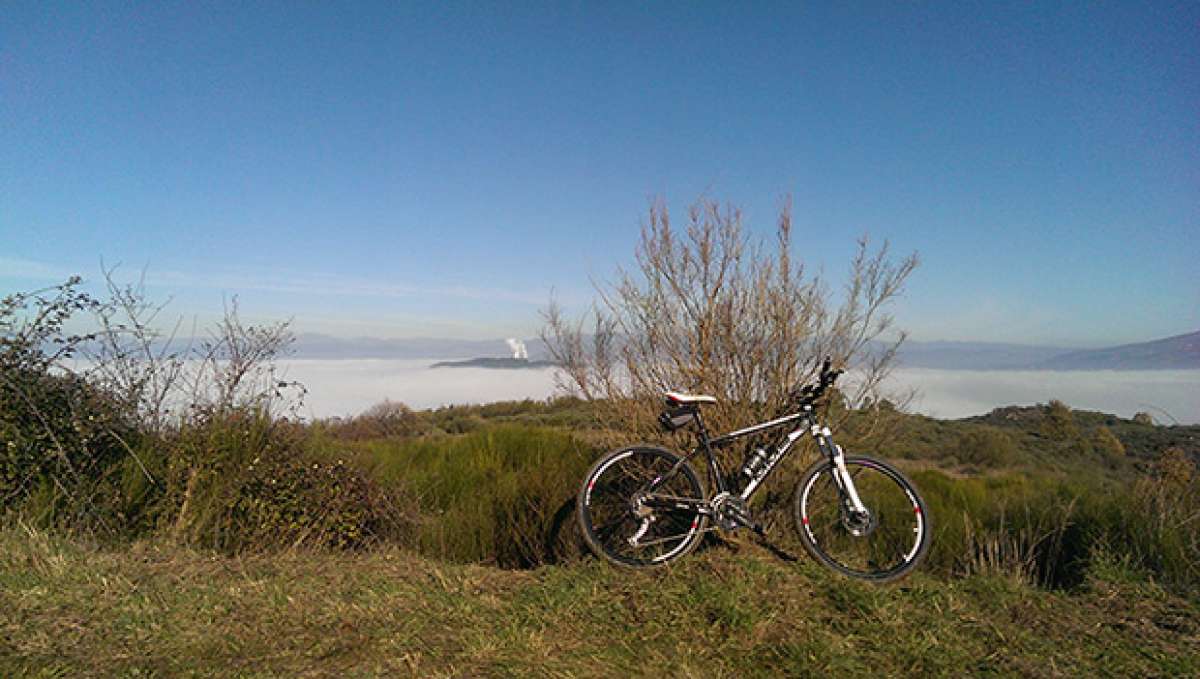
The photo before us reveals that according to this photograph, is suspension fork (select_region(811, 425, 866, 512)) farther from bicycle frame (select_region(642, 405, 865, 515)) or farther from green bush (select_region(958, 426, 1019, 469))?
green bush (select_region(958, 426, 1019, 469))

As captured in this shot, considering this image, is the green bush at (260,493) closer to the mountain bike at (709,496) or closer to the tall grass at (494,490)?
the tall grass at (494,490)

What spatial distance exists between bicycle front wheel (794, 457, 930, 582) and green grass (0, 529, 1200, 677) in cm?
20

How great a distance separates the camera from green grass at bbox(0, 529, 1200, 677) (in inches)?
128

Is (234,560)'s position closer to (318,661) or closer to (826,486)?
(318,661)

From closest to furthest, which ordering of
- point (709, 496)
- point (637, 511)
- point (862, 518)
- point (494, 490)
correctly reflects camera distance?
1. point (862, 518)
2. point (637, 511)
3. point (709, 496)
4. point (494, 490)

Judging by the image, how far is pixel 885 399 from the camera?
667cm

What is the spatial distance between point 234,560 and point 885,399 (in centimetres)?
551

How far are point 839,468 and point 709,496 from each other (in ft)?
2.96

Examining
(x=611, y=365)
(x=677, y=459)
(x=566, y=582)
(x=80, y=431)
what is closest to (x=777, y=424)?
(x=677, y=459)

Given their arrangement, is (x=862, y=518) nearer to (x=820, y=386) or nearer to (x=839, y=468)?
(x=839, y=468)

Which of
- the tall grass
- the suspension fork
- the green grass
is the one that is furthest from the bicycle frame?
the tall grass

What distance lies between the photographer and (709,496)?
495cm

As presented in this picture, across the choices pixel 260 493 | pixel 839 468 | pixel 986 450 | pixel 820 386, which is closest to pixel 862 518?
pixel 839 468

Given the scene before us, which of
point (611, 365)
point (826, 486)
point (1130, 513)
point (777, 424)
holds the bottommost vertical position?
point (1130, 513)
